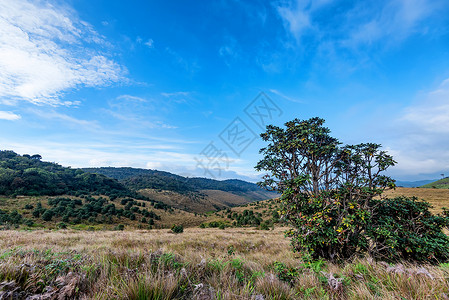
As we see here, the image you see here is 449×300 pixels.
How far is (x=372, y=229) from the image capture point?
225 inches

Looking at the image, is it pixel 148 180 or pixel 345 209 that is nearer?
pixel 345 209

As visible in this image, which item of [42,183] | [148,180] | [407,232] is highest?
[148,180]

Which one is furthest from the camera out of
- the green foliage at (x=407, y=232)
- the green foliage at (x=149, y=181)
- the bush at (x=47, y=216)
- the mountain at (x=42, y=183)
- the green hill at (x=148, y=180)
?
the green foliage at (x=149, y=181)

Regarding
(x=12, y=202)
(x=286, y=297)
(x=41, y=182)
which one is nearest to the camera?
(x=286, y=297)

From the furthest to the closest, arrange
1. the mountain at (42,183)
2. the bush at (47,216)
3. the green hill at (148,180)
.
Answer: the green hill at (148,180)
the mountain at (42,183)
the bush at (47,216)

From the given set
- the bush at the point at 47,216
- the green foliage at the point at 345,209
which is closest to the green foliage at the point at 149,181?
the bush at the point at 47,216

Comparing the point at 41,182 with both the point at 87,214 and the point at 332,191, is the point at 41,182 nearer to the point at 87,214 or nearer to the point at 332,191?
the point at 87,214

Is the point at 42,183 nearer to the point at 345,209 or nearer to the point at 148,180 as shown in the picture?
the point at 148,180

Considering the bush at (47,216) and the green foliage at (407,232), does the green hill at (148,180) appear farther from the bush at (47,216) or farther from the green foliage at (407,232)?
the green foliage at (407,232)

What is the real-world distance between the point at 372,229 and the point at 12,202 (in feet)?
217

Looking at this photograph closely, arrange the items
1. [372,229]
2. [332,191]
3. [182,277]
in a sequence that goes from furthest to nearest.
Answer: [332,191] → [372,229] → [182,277]

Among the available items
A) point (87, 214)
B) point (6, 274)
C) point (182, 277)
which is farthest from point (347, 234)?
point (87, 214)

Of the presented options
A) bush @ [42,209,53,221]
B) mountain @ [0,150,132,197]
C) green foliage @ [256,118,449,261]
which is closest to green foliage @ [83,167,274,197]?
mountain @ [0,150,132,197]

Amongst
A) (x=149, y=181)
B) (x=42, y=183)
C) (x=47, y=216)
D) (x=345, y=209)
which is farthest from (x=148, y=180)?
(x=345, y=209)
